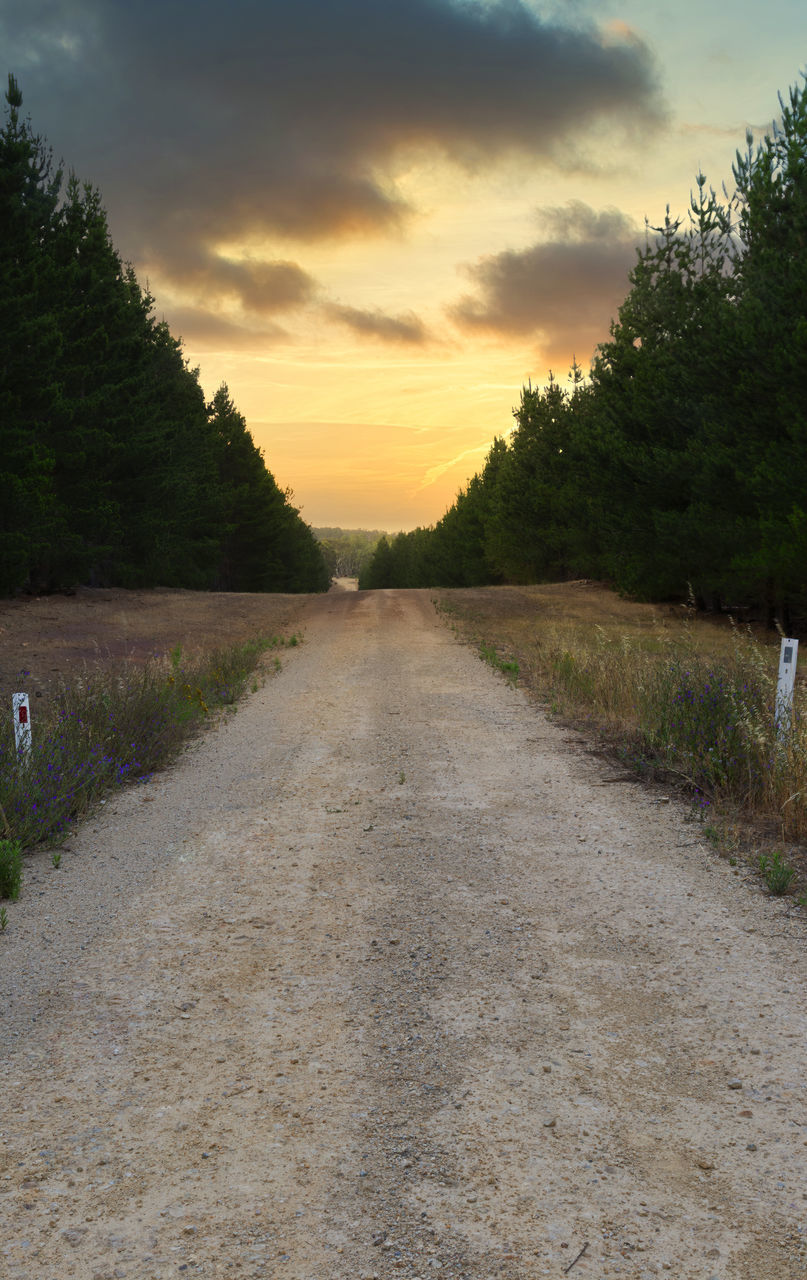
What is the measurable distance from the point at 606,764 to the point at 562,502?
94.1ft

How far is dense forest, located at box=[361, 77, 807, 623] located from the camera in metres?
17.2

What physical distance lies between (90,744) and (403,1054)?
222 inches

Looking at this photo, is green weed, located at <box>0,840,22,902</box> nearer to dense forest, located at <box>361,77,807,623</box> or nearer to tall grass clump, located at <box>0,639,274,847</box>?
tall grass clump, located at <box>0,639,274,847</box>

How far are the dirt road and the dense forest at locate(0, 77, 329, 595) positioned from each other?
58.1ft

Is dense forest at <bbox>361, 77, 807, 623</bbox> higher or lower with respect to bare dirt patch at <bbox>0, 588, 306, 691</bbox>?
higher

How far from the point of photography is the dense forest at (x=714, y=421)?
1716 cm

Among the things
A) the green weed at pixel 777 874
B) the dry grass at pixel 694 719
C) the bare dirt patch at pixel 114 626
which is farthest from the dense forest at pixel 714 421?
the bare dirt patch at pixel 114 626

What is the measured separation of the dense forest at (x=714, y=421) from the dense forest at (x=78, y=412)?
581 inches

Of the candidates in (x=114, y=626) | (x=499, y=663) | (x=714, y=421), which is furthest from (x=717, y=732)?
(x=114, y=626)

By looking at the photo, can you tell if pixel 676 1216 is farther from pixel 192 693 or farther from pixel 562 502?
pixel 562 502

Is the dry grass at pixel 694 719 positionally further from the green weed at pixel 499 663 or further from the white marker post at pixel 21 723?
the white marker post at pixel 21 723

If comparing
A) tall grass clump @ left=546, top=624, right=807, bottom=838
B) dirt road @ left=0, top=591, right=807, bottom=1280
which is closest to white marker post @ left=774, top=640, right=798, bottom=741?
tall grass clump @ left=546, top=624, right=807, bottom=838

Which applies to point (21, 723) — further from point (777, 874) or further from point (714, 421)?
point (714, 421)

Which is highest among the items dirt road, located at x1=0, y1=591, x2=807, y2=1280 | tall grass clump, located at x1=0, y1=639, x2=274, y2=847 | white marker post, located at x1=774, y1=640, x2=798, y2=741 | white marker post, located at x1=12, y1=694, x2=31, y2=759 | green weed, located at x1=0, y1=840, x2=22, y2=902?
white marker post, located at x1=774, y1=640, x2=798, y2=741
